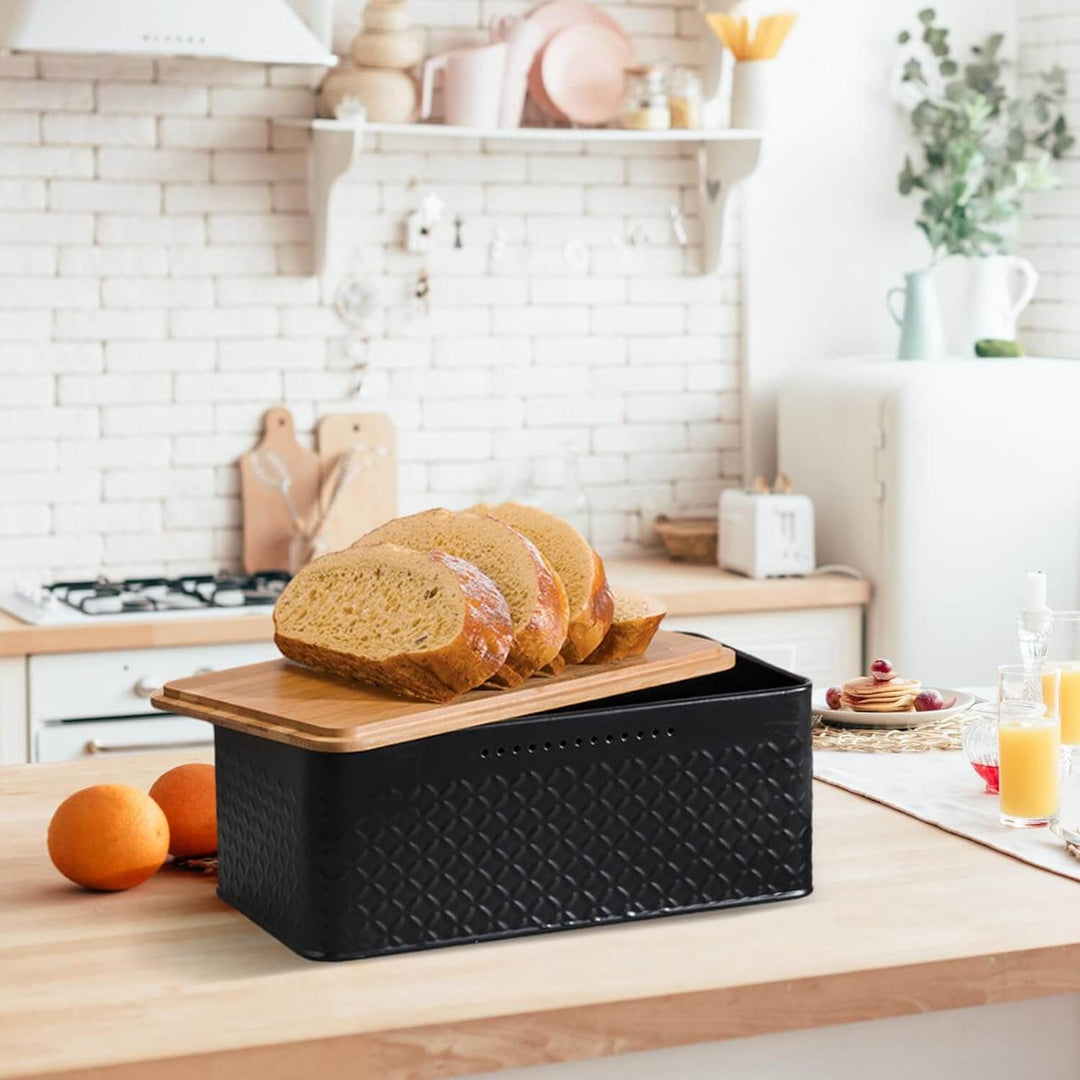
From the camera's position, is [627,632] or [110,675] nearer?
[627,632]

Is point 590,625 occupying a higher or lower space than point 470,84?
lower

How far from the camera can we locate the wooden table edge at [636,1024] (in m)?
1.20

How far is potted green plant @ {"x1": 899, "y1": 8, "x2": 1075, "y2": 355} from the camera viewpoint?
4160mm

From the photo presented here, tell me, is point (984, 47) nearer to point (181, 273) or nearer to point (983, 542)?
point (983, 542)

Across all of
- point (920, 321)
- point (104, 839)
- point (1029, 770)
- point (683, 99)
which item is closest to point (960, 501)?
point (920, 321)

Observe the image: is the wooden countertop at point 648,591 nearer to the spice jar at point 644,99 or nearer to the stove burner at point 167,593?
the stove burner at point 167,593

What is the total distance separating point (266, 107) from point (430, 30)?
0.43 metres

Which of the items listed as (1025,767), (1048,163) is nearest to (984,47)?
(1048,163)

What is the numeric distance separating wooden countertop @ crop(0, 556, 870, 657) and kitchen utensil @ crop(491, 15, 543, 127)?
1.08 metres

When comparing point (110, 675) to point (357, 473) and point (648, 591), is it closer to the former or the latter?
point (357, 473)

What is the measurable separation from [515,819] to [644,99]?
285cm

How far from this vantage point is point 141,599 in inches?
141

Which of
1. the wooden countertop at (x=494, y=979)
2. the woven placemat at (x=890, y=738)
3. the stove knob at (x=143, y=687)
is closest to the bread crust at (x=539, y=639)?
the wooden countertop at (x=494, y=979)

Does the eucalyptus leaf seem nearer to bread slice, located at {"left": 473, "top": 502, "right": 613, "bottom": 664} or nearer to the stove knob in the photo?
the stove knob
